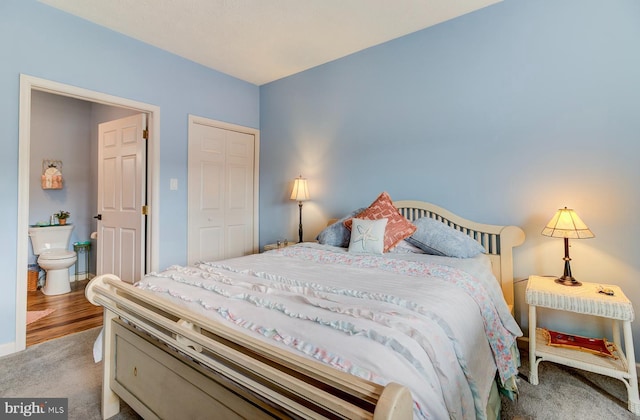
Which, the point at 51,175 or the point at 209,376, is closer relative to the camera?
the point at 209,376

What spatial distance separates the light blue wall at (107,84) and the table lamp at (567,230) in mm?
3367

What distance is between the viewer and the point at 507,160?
7.82ft

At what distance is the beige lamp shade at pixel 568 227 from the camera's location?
73.9 inches

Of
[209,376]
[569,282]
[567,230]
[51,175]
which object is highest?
[51,175]

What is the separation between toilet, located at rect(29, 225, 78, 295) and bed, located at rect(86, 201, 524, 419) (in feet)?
8.99

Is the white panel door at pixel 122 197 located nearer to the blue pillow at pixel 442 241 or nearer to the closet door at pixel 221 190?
the closet door at pixel 221 190

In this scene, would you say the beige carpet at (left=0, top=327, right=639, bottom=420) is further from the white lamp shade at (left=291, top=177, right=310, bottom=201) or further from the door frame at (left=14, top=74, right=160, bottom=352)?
the white lamp shade at (left=291, top=177, right=310, bottom=201)

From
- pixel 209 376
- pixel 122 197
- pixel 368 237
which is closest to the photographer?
pixel 209 376

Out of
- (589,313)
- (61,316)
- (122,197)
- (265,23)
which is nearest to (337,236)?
(589,313)

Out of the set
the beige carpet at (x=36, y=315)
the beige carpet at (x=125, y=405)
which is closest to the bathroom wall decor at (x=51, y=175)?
the beige carpet at (x=36, y=315)

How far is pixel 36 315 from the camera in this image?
295cm

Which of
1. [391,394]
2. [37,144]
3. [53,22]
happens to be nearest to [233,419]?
[391,394]

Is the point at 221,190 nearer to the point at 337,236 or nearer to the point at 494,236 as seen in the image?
the point at 337,236

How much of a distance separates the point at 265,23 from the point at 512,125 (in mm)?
2211
